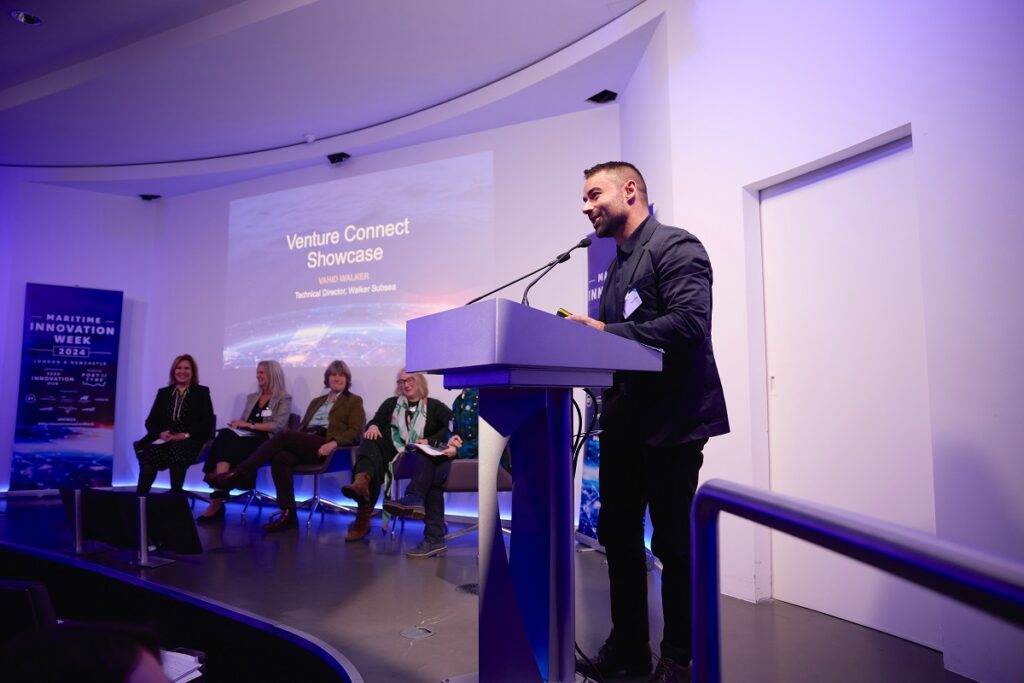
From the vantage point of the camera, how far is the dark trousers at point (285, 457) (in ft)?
16.2

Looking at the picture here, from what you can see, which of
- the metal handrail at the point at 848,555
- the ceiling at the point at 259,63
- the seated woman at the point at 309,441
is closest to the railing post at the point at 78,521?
the seated woman at the point at 309,441

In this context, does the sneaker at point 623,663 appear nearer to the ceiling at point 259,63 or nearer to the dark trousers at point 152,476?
the ceiling at point 259,63

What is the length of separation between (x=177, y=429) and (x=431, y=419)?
2.45m

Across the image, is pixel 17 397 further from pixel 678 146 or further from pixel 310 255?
pixel 678 146

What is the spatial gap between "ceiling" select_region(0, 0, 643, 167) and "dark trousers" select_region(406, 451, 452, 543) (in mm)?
2780

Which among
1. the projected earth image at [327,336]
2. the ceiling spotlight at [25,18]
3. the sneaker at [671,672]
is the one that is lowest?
the sneaker at [671,672]

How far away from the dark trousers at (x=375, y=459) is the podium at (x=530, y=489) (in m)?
3.27

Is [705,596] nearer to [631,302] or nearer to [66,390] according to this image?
[631,302]

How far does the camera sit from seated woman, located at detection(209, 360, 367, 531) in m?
4.91

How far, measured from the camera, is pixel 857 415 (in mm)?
2709

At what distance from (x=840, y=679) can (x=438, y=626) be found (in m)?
1.43

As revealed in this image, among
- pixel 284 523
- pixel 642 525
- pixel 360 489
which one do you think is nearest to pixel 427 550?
pixel 360 489

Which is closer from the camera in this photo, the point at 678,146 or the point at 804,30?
the point at 804,30

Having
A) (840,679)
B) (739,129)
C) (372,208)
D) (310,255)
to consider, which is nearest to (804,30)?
(739,129)
